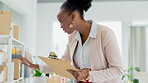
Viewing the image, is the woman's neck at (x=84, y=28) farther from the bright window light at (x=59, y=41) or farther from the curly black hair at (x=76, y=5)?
the bright window light at (x=59, y=41)

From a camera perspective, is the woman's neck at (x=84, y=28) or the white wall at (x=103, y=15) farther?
the white wall at (x=103, y=15)

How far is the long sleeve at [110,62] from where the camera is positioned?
1407 mm

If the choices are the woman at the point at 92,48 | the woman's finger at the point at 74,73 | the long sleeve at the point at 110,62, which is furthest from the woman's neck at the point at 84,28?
the woman's finger at the point at 74,73

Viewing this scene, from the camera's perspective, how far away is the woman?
1411 mm

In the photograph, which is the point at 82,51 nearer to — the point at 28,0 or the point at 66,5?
the point at 66,5

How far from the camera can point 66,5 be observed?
1445 millimetres

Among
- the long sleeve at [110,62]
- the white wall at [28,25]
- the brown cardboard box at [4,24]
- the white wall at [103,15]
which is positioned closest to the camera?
the long sleeve at [110,62]

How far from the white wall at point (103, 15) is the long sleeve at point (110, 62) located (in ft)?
12.0

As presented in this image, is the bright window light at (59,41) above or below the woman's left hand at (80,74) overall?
above

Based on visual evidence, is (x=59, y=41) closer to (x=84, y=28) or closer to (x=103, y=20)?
(x=103, y=20)

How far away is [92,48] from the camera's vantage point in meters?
1.47

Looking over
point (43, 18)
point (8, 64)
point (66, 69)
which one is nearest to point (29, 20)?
point (43, 18)

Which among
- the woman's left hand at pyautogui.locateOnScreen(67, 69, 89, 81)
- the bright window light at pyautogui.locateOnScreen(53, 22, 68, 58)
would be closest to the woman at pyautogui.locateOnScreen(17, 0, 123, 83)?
the woman's left hand at pyautogui.locateOnScreen(67, 69, 89, 81)

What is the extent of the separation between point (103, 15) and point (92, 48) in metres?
3.67
